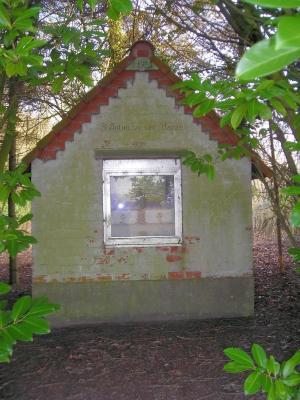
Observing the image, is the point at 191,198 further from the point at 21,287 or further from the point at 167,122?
→ the point at 21,287

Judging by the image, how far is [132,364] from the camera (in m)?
5.93

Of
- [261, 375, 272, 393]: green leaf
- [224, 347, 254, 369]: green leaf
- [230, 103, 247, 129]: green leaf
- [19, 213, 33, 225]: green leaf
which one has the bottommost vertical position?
[261, 375, 272, 393]: green leaf

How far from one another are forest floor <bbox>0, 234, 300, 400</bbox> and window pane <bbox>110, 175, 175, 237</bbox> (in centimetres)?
153

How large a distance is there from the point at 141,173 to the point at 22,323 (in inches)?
233

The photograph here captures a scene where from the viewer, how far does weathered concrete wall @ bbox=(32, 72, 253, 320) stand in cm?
762

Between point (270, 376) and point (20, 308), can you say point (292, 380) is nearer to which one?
point (270, 376)

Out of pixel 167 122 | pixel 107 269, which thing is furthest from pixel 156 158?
pixel 107 269

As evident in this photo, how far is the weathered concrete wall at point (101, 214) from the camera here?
300 inches

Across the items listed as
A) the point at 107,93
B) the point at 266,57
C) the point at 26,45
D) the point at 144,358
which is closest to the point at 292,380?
the point at 266,57

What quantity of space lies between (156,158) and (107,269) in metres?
1.94

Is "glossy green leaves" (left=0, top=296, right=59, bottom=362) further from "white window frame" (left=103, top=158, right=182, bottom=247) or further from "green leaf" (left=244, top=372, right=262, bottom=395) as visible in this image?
"white window frame" (left=103, top=158, right=182, bottom=247)

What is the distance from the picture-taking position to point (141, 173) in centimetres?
771

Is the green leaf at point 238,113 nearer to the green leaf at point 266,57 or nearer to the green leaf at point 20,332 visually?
the green leaf at point 20,332

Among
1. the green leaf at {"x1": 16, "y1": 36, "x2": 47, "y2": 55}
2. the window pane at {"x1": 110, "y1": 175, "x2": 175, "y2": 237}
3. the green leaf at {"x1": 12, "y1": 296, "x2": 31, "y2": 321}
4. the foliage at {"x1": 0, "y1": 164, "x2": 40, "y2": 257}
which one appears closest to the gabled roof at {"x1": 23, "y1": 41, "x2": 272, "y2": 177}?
the window pane at {"x1": 110, "y1": 175, "x2": 175, "y2": 237}
